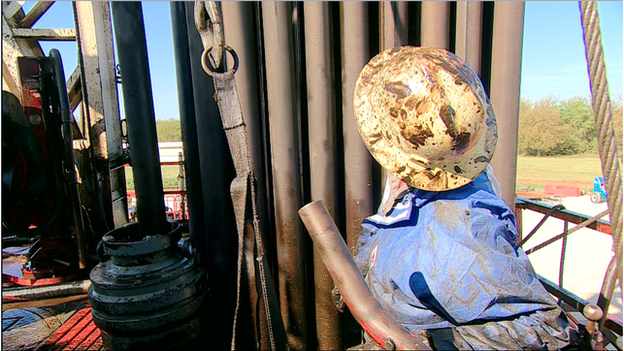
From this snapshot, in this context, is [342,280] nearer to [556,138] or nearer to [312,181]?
[312,181]

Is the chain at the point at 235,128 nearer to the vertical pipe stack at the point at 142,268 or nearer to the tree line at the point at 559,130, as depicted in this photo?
the vertical pipe stack at the point at 142,268

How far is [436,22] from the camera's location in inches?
92.4

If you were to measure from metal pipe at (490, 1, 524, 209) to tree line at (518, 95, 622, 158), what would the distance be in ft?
109

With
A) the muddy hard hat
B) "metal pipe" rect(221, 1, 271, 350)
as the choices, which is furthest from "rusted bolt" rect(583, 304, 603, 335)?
"metal pipe" rect(221, 1, 271, 350)

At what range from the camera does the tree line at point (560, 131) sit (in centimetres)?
3120

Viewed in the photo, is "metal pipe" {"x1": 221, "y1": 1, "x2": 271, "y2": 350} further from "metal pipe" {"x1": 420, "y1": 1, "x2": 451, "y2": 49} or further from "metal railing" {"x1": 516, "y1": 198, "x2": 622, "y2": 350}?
"metal railing" {"x1": 516, "y1": 198, "x2": 622, "y2": 350}

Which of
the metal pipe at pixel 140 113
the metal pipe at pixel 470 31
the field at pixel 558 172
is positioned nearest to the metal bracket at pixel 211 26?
the metal pipe at pixel 140 113

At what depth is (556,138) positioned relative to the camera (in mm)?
31875

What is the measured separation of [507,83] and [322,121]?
4.12ft

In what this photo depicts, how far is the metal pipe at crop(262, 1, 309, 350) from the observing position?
2.35 meters

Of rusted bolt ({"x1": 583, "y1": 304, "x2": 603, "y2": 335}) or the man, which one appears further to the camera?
rusted bolt ({"x1": 583, "y1": 304, "x2": 603, "y2": 335})

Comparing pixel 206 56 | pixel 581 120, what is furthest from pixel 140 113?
pixel 581 120

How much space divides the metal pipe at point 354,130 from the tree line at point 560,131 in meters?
33.7

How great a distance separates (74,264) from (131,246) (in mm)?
2564
